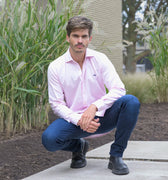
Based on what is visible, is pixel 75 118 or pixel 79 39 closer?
pixel 75 118

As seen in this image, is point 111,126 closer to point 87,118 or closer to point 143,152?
point 87,118

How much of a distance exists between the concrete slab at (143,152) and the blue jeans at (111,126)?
0.43 metres

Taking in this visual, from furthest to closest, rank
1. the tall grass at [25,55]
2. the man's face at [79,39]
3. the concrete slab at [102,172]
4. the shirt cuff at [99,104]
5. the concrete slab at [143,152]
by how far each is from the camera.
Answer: the tall grass at [25,55] → the concrete slab at [143,152] → the man's face at [79,39] → the shirt cuff at [99,104] → the concrete slab at [102,172]

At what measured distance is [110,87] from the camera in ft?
8.38

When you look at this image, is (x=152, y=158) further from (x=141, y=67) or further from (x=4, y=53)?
(x=141, y=67)

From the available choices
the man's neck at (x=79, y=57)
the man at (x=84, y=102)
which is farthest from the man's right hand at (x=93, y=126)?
the man's neck at (x=79, y=57)

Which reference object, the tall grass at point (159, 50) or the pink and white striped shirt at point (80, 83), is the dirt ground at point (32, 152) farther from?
the tall grass at point (159, 50)

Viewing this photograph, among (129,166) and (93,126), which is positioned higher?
(93,126)

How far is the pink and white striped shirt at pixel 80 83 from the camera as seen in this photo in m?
2.54

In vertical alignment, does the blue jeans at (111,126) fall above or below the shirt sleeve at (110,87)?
below

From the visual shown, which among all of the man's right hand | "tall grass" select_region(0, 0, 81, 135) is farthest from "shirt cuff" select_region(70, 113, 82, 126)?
"tall grass" select_region(0, 0, 81, 135)

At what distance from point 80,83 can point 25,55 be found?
3.85 ft

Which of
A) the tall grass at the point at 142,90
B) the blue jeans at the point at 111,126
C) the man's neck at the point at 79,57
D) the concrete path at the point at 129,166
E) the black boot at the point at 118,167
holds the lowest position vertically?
the tall grass at the point at 142,90

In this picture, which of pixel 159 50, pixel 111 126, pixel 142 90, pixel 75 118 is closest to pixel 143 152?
pixel 111 126
